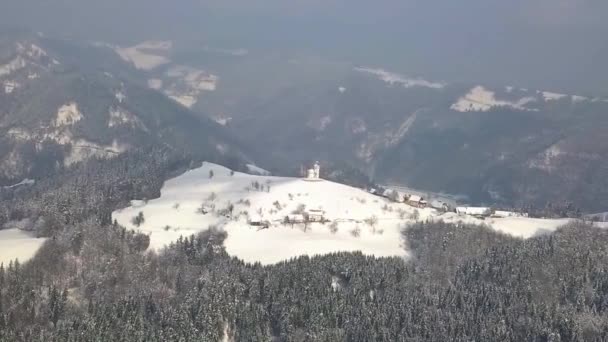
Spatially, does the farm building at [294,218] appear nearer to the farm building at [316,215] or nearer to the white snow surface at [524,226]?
the farm building at [316,215]

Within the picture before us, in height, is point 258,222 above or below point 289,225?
above

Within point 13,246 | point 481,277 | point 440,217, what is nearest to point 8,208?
point 13,246

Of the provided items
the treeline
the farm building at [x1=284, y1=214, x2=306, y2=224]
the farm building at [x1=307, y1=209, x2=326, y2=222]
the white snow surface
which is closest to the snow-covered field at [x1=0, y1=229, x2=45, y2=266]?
the treeline

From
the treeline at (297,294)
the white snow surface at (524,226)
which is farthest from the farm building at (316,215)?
the white snow surface at (524,226)

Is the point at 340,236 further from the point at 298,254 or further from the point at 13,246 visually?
the point at 13,246

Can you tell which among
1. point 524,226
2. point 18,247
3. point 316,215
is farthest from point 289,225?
point 18,247

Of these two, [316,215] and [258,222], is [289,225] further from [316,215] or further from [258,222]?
[316,215]
